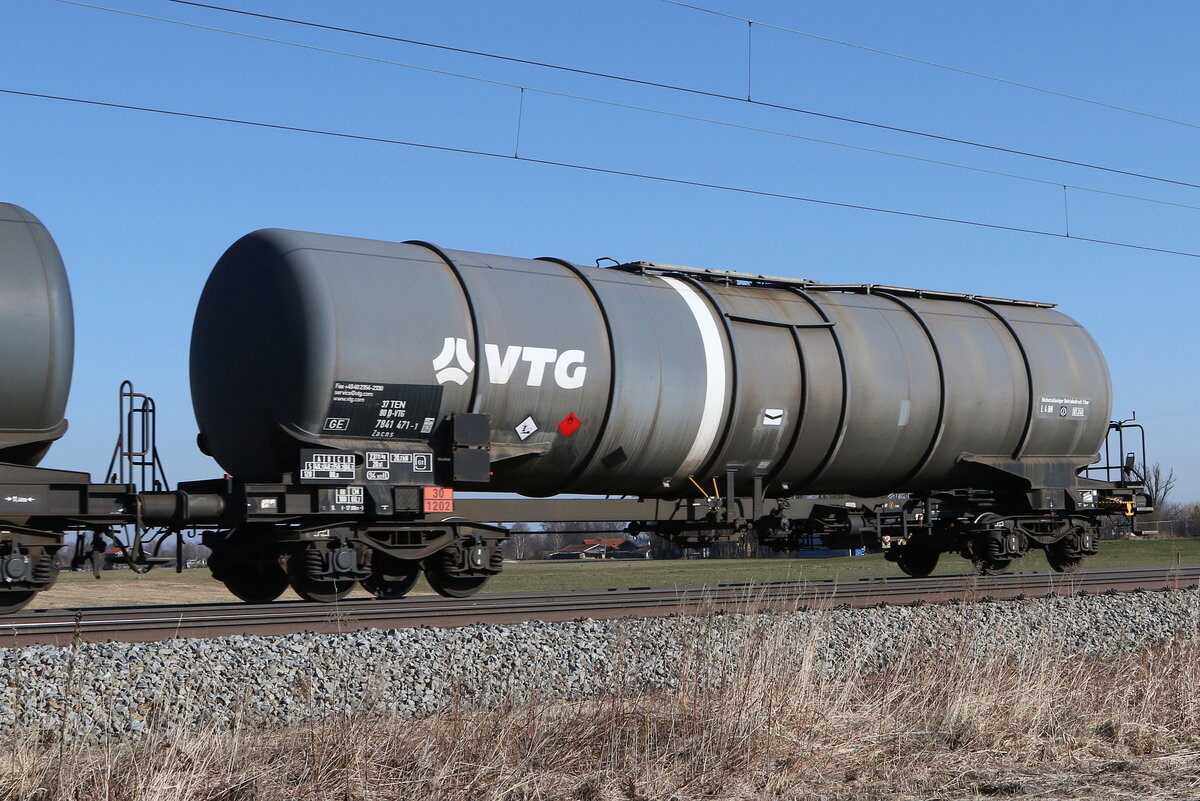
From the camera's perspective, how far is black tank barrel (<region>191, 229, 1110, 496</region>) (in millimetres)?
11820

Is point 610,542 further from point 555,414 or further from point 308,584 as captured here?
point 308,584

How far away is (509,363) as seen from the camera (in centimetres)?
1245

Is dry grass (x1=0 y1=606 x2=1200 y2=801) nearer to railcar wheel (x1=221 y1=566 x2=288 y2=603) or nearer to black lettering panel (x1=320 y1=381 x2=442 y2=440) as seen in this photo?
black lettering panel (x1=320 y1=381 x2=442 y2=440)

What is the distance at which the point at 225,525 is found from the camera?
11977 mm

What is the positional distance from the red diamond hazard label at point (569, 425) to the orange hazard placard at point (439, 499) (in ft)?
4.58

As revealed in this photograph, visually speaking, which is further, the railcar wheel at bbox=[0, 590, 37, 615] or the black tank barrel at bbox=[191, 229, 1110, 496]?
the black tank barrel at bbox=[191, 229, 1110, 496]

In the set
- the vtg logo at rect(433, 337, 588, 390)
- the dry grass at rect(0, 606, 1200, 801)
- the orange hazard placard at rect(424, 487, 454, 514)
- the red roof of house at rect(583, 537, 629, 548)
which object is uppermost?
the vtg logo at rect(433, 337, 588, 390)

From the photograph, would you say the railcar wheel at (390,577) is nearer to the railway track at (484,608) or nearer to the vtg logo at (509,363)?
the railway track at (484,608)

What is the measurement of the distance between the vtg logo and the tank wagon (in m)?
0.02

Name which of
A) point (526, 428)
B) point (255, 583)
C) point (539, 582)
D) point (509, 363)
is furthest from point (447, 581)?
point (539, 582)

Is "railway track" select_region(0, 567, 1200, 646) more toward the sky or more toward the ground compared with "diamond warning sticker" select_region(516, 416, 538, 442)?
more toward the ground

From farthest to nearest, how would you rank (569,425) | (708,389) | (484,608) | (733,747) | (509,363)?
1. (708,389)
2. (569,425)
3. (509,363)
4. (484,608)
5. (733,747)

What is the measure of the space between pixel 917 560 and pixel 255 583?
33.3ft

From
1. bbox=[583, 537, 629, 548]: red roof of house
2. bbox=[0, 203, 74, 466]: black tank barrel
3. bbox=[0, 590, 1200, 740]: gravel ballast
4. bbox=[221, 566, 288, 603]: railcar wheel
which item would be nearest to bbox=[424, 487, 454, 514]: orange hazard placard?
bbox=[221, 566, 288, 603]: railcar wheel
